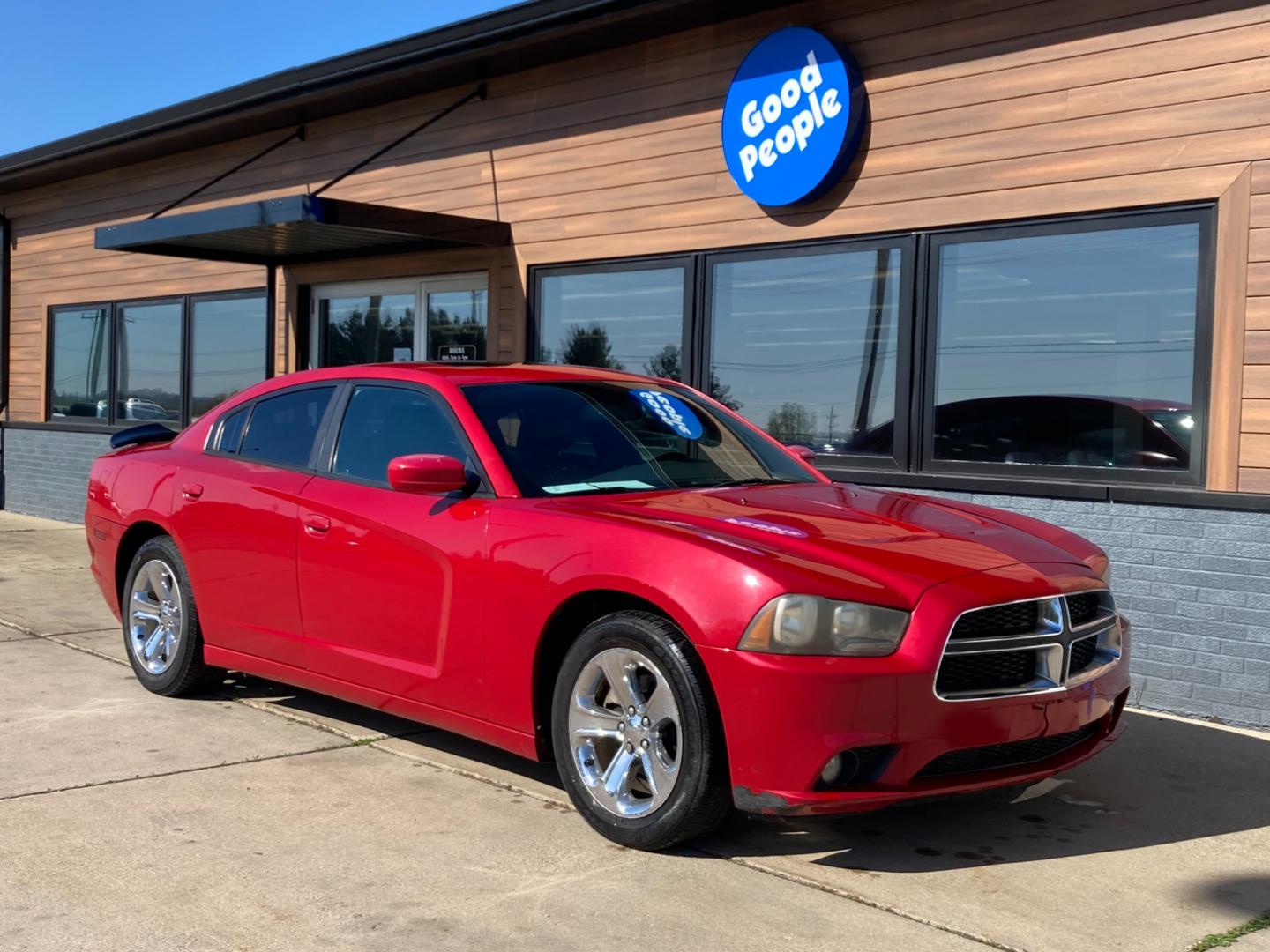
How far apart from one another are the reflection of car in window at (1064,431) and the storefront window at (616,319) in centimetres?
197

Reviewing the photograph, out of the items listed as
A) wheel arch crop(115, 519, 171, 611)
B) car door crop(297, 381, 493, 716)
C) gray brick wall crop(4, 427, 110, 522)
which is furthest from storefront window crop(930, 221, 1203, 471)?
gray brick wall crop(4, 427, 110, 522)

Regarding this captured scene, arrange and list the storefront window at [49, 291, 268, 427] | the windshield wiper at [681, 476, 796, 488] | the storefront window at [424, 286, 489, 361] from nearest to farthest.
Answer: the windshield wiper at [681, 476, 796, 488], the storefront window at [424, 286, 489, 361], the storefront window at [49, 291, 268, 427]

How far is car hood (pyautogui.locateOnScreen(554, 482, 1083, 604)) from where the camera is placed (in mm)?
4059

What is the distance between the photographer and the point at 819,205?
27.5 ft

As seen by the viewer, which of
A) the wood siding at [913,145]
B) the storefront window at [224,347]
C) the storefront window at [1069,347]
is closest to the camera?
the wood siding at [913,145]

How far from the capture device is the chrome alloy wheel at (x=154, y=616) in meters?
6.25

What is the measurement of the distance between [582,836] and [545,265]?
6.41 metres

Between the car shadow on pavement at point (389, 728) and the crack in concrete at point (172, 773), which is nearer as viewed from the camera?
the crack in concrete at point (172, 773)

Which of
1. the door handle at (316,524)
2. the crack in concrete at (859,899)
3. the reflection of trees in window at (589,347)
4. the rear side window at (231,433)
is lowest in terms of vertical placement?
the crack in concrete at (859,899)

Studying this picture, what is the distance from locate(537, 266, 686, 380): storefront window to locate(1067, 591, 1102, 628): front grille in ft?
16.3

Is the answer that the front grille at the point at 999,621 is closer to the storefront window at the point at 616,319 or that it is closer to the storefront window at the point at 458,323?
the storefront window at the point at 616,319

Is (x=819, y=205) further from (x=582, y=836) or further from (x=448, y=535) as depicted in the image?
(x=582, y=836)

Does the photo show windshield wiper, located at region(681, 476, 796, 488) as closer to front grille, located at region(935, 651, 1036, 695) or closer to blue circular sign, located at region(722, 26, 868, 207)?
front grille, located at region(935, 651, 1036, 695)

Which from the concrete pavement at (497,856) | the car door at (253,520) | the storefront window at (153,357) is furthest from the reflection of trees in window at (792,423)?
the storefront window at (153,357)
